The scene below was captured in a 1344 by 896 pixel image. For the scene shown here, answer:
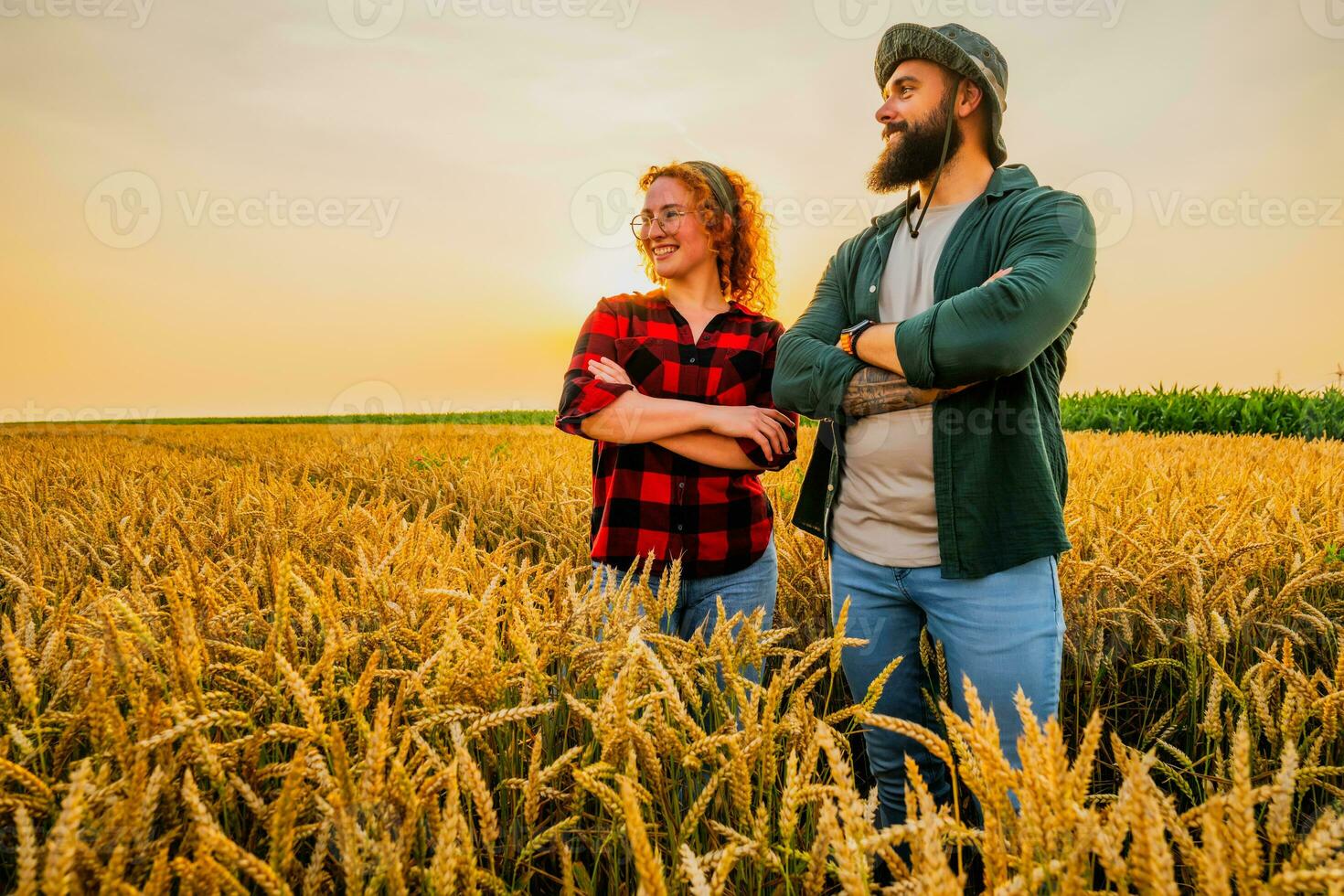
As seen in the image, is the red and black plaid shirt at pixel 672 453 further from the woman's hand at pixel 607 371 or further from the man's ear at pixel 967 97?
the man's ear at pixel 967 97

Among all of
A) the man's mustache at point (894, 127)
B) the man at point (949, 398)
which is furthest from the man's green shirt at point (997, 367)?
the man's mustache at point (894, 127)

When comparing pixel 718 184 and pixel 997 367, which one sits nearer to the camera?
pixel 997 367

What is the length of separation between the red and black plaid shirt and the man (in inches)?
10.5

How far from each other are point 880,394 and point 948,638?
68 centimetres

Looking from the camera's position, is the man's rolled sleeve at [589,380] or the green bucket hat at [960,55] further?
the man's rolled sleeve at [589,380]

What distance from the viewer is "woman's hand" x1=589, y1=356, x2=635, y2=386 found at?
235 centimetres

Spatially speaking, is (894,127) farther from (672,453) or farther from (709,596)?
(709,596)

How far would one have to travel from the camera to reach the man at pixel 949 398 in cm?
185

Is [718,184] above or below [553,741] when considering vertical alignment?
above

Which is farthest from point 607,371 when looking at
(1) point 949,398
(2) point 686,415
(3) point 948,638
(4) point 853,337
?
(3) point 948,638

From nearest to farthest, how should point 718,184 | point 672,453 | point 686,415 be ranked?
1. point 686,415
2. point 672,453
3. point 718,184

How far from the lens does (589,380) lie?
234cm

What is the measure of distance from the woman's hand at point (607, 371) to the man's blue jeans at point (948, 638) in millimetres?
857

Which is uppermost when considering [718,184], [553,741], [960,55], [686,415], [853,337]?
[960,55]
